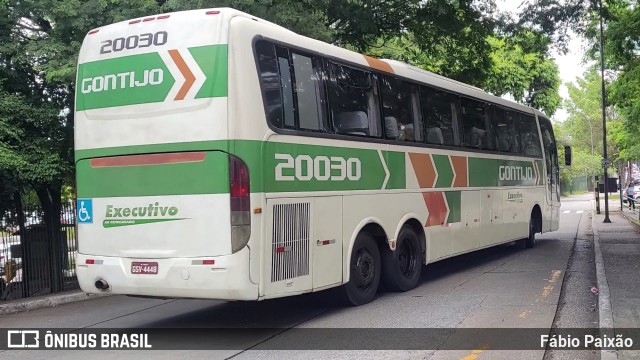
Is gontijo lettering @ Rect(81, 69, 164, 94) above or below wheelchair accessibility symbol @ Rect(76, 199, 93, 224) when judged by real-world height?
above

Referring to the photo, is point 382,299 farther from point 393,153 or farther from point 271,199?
point 271,199

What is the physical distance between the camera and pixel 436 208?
10.8 metres

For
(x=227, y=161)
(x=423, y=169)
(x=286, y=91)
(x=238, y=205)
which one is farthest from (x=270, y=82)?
(x=423, y=169)

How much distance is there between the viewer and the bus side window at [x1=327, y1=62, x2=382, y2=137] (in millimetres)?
8250

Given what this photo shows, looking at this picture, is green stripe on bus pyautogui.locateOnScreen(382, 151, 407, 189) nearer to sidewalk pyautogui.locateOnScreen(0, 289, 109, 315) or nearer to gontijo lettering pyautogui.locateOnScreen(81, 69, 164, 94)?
gontijo lettering pyautogui.locateOnScreen(81, 69, 164, 94)

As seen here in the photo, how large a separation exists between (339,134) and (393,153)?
1.51 m

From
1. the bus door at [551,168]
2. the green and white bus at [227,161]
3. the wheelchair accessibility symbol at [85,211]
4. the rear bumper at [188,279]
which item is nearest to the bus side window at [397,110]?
the green and white bus at [227,161]

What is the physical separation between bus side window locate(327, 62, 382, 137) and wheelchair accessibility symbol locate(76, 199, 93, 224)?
3.27m

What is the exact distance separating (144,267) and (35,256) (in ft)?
16.9

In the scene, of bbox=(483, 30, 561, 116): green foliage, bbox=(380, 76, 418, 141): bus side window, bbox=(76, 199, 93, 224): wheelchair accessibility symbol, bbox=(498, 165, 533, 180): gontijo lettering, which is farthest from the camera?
bbox=(483, 30, 561, 116): green foliage

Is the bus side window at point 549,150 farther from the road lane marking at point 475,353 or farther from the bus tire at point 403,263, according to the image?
the road lane marking at point 475,353

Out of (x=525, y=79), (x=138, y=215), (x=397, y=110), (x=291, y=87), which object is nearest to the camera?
(x=138, y=215)

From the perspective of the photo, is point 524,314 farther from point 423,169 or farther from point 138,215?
point 138,215

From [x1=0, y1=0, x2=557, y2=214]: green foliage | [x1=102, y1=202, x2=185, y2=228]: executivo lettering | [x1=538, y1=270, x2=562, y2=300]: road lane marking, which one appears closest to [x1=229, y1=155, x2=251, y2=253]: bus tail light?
[x1=102, y1=202, x2=185, y2=228]: executivo lettering
